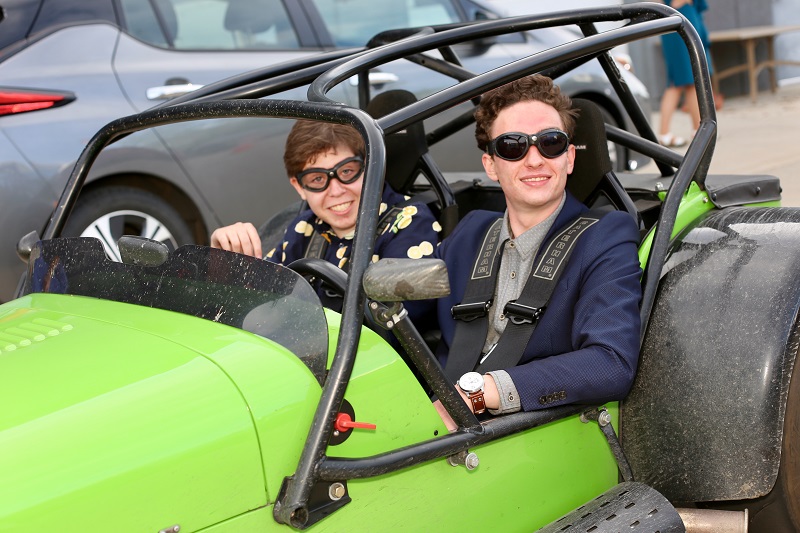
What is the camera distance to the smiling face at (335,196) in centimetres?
302

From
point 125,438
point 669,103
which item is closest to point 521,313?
point 125,438

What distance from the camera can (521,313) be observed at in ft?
8.63

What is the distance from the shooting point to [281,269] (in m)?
2.27

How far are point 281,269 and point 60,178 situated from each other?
2808 millimetres

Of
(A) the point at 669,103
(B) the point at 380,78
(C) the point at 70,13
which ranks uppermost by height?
(C) the point at 70,13

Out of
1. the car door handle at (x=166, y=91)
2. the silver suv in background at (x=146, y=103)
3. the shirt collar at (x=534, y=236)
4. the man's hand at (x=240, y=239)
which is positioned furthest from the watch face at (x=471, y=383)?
the car door handle at (x=166, y=91)

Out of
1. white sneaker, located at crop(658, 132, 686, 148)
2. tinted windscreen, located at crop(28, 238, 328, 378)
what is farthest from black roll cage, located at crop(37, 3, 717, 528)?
Result: white sneaker, located at crop(658, 132, 686, 148)

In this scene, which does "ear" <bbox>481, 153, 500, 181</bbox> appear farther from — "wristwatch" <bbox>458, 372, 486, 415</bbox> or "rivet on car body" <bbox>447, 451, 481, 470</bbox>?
"rivet on car body" <bbox>447, 451, 481, 470</bbox>

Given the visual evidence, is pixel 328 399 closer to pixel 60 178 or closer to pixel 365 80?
pixel 365 80

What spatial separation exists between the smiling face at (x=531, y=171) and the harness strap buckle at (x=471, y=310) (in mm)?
254

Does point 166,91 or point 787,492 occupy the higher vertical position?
point 166,91

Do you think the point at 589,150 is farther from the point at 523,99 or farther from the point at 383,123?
the point at 383,123

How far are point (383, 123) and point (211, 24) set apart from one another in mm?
3480

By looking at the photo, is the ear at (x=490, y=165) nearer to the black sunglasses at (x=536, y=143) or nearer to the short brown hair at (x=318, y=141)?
the black sunglasses at (x=536, y=143)
